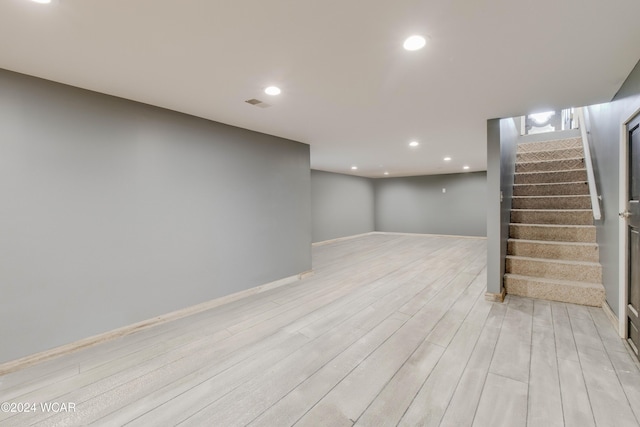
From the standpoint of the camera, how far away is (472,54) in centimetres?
188

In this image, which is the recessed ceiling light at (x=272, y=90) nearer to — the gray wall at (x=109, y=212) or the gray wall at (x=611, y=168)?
the gray wall at (x=109, y=212)

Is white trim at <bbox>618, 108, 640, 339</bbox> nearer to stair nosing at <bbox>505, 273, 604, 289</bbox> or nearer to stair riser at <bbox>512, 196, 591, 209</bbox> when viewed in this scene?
stair nosing at <bbox>505, 273, 604, 289</bbox>

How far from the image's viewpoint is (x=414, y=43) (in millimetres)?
1739

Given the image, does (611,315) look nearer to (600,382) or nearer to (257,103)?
(600,382)

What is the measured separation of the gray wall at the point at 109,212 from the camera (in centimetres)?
211

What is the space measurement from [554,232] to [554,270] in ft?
2.07

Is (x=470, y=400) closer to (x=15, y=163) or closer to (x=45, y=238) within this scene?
(x=45, y=238)

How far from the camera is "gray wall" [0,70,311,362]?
2.11 metres

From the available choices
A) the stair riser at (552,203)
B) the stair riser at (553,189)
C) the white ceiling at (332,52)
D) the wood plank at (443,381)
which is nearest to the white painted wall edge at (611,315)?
the wood plank at (443,381)

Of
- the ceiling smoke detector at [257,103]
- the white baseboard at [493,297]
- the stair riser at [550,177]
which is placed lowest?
the white baseboard at [493,297]

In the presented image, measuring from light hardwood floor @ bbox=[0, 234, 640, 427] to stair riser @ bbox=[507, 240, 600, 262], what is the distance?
75 centimetres

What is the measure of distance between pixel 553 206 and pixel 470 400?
3871 millimetres

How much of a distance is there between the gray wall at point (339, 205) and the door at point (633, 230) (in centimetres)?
615

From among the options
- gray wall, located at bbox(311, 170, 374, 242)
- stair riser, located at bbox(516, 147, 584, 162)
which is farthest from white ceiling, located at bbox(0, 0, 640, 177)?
gray wall, located at bbox(311, 170, 374, 242)
